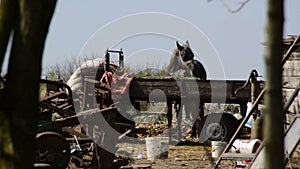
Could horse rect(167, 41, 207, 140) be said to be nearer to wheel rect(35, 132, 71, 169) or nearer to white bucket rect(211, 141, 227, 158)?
white bucket rect(211, 141, 227, 158)

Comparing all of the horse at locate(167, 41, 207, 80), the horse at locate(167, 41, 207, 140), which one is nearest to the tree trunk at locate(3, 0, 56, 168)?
the horse at locate(167, 41, 207, 140)

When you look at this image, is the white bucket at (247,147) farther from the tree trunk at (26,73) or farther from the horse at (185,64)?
the tree trunk at (26,73)

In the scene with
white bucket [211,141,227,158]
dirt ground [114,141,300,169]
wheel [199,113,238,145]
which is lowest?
dirt ground [114,141,300,169]

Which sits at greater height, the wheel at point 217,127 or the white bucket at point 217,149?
the wheel at point 217,127

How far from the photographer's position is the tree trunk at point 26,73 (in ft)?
15.6

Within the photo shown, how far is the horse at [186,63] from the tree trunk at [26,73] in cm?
1377

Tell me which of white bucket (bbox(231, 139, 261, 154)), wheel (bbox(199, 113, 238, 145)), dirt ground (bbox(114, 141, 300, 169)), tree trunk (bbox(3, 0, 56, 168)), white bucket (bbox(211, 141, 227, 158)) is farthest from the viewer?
wheel (bbox(199, 113, 238, 145))

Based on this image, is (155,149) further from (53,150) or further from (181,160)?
(53,150)

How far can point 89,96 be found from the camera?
15.6m

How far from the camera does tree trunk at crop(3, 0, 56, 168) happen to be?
187 inches

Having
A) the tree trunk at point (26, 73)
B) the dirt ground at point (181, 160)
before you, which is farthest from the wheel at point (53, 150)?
the tree trunk at point (26, 73)

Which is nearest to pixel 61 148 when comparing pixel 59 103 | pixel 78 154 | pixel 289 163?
pixel 78 154

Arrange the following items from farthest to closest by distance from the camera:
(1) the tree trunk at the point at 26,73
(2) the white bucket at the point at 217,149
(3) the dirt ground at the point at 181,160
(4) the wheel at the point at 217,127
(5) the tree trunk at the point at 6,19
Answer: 1. (4) the wheel at the point at 217,127
2. (2) the white bucket at the point at 217,149
3. (3) the dirt ground at the point at 181,160
4. (5) the tree trunk at the point at 6,19
5. (1) the tree trunk at the point at 26,73

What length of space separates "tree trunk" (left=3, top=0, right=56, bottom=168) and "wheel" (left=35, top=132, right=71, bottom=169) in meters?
4.96
